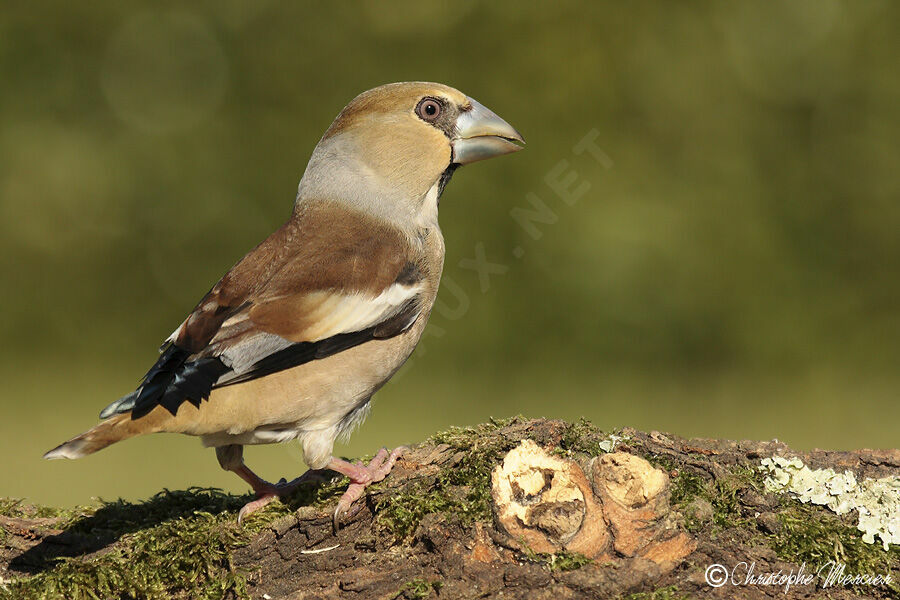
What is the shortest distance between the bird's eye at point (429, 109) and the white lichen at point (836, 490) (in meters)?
2.31

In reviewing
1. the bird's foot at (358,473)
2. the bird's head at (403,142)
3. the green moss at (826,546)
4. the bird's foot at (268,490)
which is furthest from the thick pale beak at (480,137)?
the green moss at (826,546)

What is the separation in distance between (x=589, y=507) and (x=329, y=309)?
1.47m

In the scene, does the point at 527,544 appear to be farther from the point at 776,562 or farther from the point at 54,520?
the point at 54,520

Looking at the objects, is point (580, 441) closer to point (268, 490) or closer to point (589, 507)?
point (589, 507)

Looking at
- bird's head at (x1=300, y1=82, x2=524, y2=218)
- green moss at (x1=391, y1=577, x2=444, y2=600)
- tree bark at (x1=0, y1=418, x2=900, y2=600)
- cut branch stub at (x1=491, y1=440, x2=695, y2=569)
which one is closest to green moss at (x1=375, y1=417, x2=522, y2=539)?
tree bark at (x1=0, y1=418, x2=900, y2=600)

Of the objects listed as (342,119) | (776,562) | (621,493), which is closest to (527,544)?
(621,493)

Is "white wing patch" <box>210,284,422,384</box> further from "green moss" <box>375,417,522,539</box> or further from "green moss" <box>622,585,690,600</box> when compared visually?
"green moss" <box>622,585,690,600</box>

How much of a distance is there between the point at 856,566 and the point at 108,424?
283 cm

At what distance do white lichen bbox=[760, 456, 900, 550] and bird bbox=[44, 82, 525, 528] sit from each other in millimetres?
1506

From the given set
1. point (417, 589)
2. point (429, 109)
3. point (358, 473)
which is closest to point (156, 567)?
point (358, 473)

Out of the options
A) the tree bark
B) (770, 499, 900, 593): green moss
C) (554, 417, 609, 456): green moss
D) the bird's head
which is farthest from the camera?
the bird's head

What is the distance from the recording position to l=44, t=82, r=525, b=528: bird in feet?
12.7

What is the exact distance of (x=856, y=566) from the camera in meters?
3.31

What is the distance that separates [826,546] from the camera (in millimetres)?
3307
